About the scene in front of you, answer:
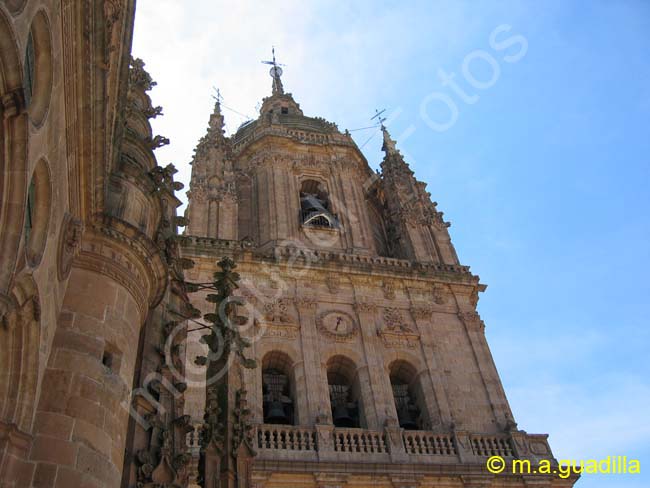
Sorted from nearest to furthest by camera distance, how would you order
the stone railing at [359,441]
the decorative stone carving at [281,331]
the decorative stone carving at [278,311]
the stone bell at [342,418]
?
the stone railing at [359,441]
the stone bell at [342,418]
the decorative stone carving at [281,331]
the decorative stone carving at [278,311]

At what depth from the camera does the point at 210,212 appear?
74.1ft

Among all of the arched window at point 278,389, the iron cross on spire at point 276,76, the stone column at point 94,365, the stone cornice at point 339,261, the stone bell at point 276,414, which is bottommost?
the stone column at point 94,365

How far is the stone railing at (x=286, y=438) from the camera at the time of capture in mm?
15922

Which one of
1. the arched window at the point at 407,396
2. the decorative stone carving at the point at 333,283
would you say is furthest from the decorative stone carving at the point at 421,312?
the decorative stone carving at the point at 333,283

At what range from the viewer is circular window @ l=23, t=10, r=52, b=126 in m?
6.21

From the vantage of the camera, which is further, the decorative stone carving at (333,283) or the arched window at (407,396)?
the decorative stone carving at (333,283)

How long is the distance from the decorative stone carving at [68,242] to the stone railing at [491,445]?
40.8 feet

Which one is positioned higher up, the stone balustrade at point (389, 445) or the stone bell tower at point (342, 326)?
the stone bell tower at point (342, 326)

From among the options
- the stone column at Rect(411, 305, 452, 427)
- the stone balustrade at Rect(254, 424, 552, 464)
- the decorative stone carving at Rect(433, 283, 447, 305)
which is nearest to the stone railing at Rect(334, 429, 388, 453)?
the stone balustrade at Rect(254, 424, 552, 464)

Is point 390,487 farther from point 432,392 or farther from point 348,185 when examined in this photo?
point 348,185

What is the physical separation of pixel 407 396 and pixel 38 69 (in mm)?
15676

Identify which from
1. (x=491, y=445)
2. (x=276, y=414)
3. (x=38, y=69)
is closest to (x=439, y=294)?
(x=491, y=445)

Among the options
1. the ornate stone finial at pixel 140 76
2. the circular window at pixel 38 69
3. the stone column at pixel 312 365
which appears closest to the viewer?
the circular window at pixel 38 69

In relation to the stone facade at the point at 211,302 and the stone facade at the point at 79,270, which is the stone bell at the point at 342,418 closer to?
the stone facade at the point at 211,302
